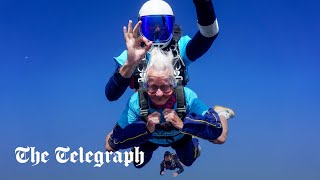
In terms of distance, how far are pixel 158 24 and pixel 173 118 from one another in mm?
1182

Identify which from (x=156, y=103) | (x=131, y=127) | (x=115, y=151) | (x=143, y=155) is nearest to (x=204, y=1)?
(x=156, y=103)

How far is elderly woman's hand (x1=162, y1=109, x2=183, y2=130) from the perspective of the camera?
561 cm

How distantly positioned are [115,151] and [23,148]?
1.80 meters

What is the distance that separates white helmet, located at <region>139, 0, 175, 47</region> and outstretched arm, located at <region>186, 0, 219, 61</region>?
1.33ft

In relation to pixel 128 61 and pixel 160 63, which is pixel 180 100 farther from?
pixel 128 61

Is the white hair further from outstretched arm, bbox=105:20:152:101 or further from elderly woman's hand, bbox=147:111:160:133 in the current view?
elderly woman's hand, bbox=147:111:160:133

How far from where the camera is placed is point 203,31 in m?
5.87

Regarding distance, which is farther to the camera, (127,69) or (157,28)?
(157,28)

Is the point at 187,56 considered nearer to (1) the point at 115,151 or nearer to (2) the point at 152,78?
(2) the point at 152,78

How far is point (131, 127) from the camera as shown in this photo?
5773mm

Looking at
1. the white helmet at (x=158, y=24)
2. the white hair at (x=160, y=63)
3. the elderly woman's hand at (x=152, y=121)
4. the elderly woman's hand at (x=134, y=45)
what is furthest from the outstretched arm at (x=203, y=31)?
the elderly woman's hand at (x=152, y=121)

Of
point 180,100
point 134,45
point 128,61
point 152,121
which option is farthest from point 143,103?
point 134,45

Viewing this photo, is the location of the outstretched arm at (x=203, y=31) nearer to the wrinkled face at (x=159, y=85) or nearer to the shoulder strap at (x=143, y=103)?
the wrinkled face at (x=159, y=85)

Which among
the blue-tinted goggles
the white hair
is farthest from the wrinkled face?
the blue-tinted goggles
